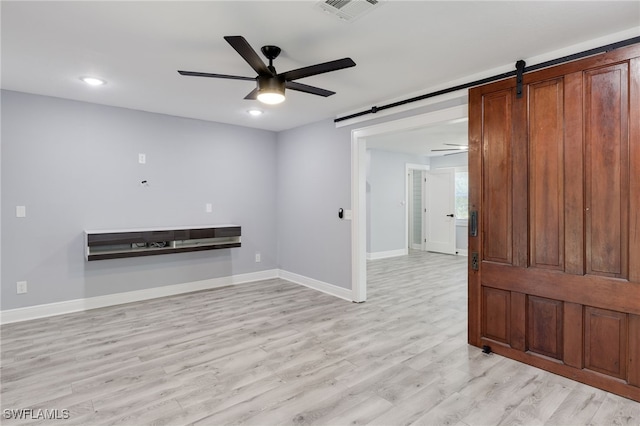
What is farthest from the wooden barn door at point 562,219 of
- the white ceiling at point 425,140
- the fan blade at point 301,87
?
the white ceiling at point 425,140

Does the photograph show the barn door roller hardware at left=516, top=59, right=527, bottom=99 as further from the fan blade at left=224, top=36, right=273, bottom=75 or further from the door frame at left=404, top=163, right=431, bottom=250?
the door frame at left=404, top=163, right=431, bottom=250

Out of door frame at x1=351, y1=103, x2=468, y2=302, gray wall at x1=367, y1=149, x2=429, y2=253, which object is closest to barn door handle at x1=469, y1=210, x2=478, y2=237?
door frame at x1=351, y1=103, x2=468, y2=302

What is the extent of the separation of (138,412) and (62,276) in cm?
274

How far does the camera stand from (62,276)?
4.05 metres

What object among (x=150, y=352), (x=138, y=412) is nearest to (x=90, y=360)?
(x=150, y=352)

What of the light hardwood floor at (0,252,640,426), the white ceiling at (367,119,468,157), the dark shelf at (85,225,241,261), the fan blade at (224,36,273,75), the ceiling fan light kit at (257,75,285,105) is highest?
the white ceiling at (367,119,468,157)

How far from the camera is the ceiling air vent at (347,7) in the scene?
201 centimetres

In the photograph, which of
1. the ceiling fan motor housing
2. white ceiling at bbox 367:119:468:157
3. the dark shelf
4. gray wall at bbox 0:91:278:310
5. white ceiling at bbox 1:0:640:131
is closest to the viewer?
white ceiling at bbox 1:0:640:131

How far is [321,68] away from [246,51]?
1.64 ft

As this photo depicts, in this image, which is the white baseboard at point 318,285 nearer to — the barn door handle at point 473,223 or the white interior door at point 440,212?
the barn door handle at point 473,223

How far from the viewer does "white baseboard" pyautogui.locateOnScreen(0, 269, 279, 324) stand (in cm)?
381

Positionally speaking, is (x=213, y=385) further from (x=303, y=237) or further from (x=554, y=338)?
(x=303, y=237)

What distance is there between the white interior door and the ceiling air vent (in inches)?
280

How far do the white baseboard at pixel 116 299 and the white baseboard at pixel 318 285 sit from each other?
1.22 feet
